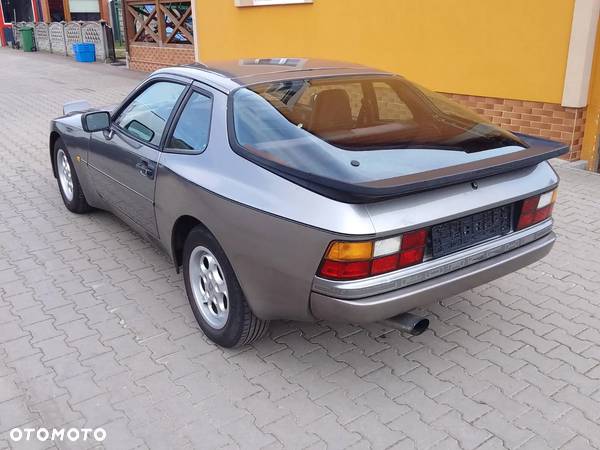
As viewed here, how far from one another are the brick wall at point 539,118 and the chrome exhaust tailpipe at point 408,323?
465 cm

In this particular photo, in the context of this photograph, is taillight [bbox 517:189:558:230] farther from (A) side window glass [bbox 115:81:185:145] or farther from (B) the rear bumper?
(A) side window glass [bbox 115:81:185:145]

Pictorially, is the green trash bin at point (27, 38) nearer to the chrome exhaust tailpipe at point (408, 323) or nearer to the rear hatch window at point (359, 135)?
the rear hatch window at point (359, 135)

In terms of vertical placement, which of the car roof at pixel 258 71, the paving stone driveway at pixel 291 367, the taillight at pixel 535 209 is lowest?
the paving stone driveway at pixel 291 367

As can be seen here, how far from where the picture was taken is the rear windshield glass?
277 centimetres

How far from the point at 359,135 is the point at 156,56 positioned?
1489cm

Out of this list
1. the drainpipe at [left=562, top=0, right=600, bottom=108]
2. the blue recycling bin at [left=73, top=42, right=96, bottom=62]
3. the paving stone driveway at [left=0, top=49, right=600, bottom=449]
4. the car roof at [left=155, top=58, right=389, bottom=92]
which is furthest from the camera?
the blue recycling bin at [left=73, top=42, right=96, bottom=62]

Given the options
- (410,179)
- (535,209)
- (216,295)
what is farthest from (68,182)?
(535,209)

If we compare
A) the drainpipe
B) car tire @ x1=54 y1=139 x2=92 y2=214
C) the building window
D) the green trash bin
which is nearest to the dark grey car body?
car tire @ x1=54 y1=139 x2=92 y2=214

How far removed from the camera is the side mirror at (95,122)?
421cm

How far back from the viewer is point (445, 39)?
7.56 m

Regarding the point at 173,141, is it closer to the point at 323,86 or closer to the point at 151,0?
the point at 323,86

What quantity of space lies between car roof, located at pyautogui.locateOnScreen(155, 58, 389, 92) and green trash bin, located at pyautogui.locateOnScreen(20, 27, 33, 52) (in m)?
25.6

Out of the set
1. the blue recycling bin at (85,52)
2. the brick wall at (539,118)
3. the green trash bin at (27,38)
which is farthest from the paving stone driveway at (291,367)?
the green trash bin at (27,38)

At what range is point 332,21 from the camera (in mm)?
9328
